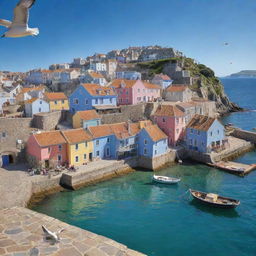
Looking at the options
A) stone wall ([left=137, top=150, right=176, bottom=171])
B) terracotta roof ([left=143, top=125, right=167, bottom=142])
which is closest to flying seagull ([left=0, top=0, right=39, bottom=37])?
stone wall ([left=137, top=150, right=176, bottom=171])

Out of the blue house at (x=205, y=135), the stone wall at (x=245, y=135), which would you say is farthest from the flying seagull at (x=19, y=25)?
the stone wall at (x=245, y=135)

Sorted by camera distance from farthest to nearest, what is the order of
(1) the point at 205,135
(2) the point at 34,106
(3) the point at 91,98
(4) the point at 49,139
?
(3) the point at 91,98 → (2) the point at 34,106 → (1) the point at 205,135 → (4) the point at 49,139

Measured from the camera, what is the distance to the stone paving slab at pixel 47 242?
8.93m

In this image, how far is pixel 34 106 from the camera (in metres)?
39.4

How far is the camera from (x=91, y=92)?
131 ft

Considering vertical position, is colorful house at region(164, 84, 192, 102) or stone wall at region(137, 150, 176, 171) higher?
colorful house at region(164, 84, 192, 102)

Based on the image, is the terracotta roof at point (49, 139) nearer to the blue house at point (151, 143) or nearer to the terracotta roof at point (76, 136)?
the terracotta roof at point (76, 136)

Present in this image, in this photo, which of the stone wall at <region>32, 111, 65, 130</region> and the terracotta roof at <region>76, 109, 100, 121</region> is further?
the stone wall at <region>32, 111, 65, 130</region>

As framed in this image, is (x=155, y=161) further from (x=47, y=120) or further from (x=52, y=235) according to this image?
(x=52, y=235)

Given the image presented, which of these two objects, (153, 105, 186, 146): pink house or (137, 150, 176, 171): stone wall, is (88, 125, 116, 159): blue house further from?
(153, 105, 186, 146): pink house

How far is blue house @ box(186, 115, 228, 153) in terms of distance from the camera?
34.3m

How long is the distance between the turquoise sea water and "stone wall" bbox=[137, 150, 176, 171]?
1548mm

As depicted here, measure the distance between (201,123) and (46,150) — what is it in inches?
756

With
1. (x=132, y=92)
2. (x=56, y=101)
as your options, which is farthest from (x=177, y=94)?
(x=56, y=101)
